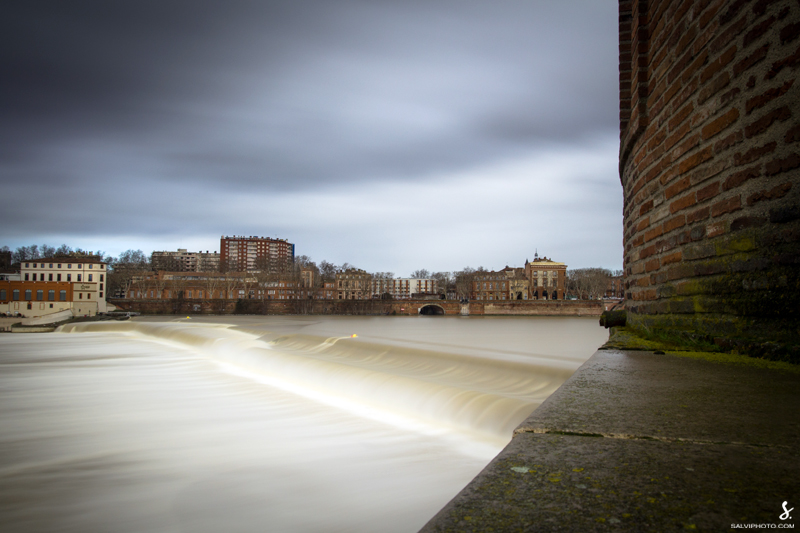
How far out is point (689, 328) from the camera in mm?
3174

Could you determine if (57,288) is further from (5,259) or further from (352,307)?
(5,259)

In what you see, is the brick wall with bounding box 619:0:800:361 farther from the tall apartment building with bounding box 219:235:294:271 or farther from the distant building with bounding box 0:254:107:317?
the tall apartment building with bounding box 219:235:294:271

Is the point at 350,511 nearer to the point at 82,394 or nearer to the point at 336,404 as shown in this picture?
the point at 336,404

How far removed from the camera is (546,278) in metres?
96.3

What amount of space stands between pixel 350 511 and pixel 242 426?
9.50ft

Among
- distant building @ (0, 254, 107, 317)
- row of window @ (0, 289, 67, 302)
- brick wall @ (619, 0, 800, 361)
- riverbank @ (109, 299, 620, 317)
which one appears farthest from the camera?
riverbank @ (109, 299, 620, 317)

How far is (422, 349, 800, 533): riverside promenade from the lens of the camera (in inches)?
29.5

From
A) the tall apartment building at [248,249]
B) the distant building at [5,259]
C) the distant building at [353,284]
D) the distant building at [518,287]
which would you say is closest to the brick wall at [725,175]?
the distant building at [518,287]

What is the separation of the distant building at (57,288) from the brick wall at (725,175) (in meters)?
59.5

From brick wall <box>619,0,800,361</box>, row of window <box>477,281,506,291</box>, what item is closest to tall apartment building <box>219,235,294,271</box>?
row of window <box>477,281,506,291</box>

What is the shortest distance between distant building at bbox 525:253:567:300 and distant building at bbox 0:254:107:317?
71.8 m

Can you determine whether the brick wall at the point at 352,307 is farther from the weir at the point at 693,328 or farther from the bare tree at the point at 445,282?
the weir at the point at 693,328

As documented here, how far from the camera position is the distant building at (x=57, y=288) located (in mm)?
54656

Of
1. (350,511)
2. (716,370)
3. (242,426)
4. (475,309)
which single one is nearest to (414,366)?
(242,426)
